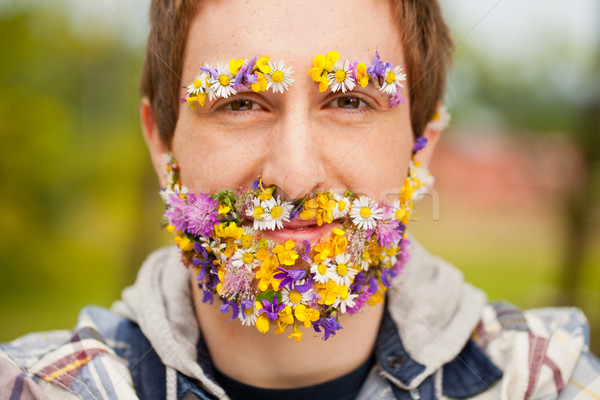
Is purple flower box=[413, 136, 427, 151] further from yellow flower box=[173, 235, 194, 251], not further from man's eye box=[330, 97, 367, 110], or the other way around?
yellow flower box=[173, 235, 194, 251]

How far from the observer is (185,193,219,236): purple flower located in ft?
7.84

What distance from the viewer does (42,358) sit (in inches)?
101

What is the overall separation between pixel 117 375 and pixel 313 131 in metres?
1.42

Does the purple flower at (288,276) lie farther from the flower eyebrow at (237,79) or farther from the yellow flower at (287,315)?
the flower eyebrow at (237,79)

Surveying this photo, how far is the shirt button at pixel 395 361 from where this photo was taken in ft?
8.91

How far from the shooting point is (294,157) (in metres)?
2.24

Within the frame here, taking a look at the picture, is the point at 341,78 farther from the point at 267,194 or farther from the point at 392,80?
the point at 267,194

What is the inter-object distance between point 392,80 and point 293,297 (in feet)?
3.51

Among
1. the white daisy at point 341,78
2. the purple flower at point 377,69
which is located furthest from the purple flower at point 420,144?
the white daisy at point 341,78

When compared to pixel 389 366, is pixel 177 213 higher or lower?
higher

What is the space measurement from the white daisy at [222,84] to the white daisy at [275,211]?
1.65 ft

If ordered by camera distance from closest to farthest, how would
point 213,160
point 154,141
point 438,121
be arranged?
point 213,160 < point 154,141 < point 438,121

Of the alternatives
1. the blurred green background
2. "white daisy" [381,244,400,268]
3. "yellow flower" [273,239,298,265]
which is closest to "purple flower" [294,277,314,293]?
"yellow flower" [273,239,298,265]

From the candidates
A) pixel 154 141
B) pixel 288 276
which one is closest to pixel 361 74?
pixel 288 276
